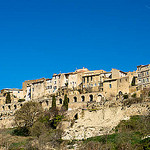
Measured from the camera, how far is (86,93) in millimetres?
77812

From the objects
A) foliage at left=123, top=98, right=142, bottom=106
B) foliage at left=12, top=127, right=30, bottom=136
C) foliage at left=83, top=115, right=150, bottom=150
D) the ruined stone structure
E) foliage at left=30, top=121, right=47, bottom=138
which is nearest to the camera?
foliage at left=83, top=115, right=150, bottom=150

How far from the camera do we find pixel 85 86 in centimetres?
8338

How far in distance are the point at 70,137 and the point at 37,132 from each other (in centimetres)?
661

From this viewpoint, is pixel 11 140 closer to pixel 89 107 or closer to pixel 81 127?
pixel 81 127

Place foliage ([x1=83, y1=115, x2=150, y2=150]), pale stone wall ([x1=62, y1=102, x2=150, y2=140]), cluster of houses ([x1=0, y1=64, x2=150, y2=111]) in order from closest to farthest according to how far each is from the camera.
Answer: foliage ([x1=83, y1=115, x2=150, y2=150]) < pale stone wall ([x1=62, y1=102, x2=150, y2=140]) < cluster of houses ([x1=0, y1=64, x2=150, y2=111])

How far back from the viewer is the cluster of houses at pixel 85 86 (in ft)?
249

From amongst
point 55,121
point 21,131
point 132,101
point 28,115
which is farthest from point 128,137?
point 21,131

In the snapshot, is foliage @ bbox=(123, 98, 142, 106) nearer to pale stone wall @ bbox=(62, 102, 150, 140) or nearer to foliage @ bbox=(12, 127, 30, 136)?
pale stone wall @ bbox=(62, 102, 150, 140)

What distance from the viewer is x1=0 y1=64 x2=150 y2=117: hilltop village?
7559cm

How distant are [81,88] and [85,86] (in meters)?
1.17

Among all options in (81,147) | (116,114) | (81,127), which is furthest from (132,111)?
(81,147)

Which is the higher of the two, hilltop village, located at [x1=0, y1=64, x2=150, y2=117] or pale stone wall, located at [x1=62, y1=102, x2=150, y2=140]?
hilltop village, located at [x1=0, y1=64, x2=150, y2=117]

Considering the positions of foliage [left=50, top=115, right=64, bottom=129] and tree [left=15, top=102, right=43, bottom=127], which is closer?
foliage [left=50, top=115, right=64, bottom=129]

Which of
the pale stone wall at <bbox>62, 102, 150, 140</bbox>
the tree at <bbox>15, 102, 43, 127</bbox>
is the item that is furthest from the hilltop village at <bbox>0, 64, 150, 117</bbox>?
the tree at <bbox>15, 102, 43, 127</bbox>
